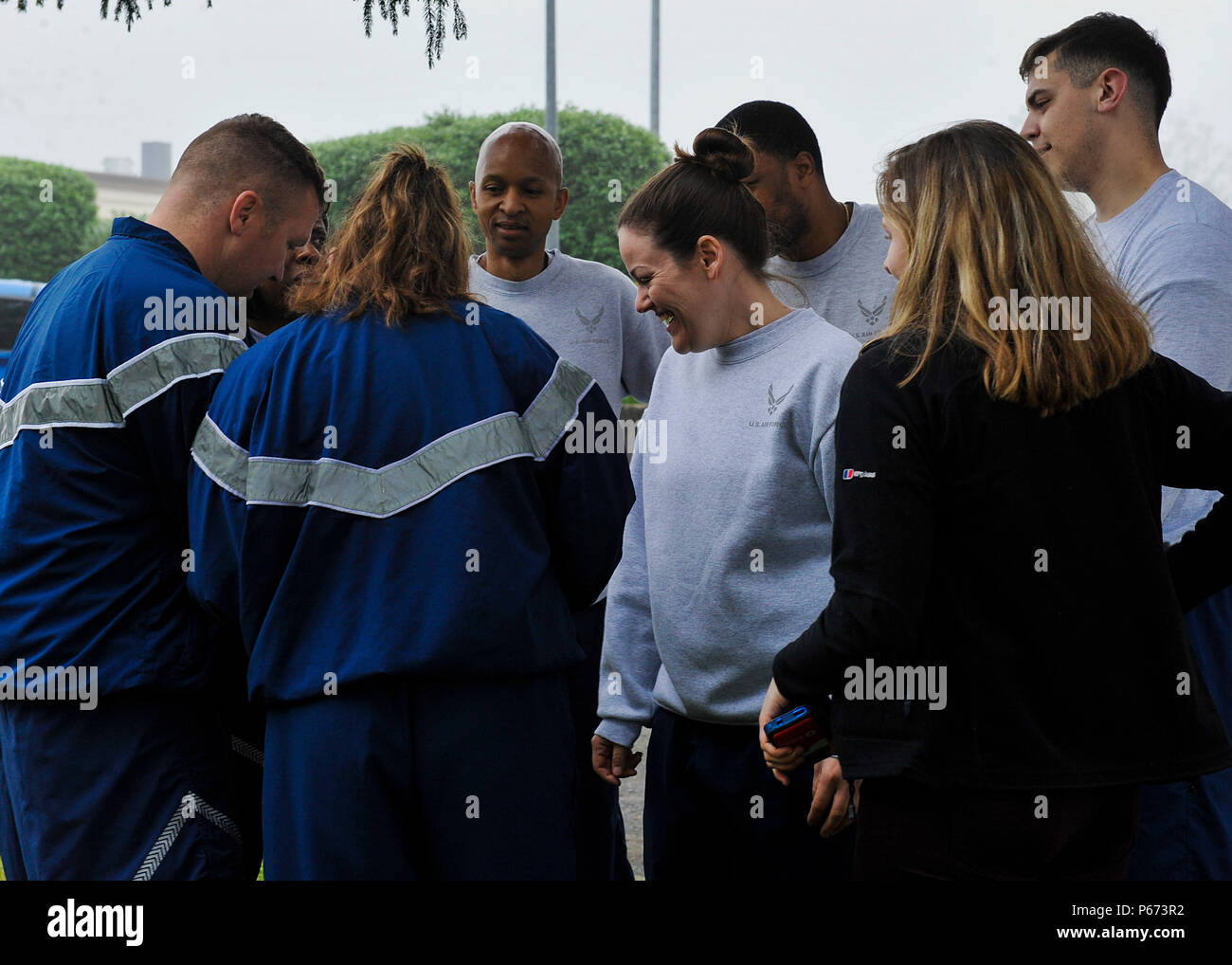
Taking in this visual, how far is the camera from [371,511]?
217cm

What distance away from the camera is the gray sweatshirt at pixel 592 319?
373 cm

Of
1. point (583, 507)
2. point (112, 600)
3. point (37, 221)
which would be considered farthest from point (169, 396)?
point (37, 221)

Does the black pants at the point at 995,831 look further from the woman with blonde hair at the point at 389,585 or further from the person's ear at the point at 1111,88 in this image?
the person's ear at the point at 1111,88

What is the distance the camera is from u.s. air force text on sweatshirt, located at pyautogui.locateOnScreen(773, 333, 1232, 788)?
5.82 feet

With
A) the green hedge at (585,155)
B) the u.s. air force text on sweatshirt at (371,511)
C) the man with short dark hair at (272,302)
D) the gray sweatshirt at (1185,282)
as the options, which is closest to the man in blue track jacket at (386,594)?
the u.s. air force text on sweatshirt at (371,511)

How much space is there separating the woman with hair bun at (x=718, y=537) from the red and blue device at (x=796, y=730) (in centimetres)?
22

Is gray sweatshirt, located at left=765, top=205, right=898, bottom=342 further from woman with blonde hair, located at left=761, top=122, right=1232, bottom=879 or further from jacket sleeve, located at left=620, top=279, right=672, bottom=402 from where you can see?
woman with blonde hair, located at left=761, top=122, right=1232, bottom=879

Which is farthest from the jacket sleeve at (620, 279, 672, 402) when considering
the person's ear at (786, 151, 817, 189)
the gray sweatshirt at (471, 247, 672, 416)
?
the person's ear at (786, 151, 817, 189)

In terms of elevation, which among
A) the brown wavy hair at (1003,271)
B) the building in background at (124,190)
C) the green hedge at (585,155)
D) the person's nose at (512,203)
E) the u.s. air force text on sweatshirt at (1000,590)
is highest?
the building in background at (124,190)

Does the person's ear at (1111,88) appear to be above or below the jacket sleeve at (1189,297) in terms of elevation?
above

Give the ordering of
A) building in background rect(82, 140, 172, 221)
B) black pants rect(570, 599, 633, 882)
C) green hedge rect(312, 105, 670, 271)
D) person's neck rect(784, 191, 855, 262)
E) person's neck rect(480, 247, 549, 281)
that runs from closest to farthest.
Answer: black pants rect(570, 599, 633, 882), person's neck rect(784, 191, 855, 262), person's neck rect(480, 247, 549, 281), green hedge rect(312, 105, 670, 271), building in background rect(82, 140, 172, 221)

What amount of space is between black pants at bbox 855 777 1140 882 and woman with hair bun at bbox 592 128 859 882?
0.36 meters

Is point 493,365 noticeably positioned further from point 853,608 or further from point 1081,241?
point 1081,241
